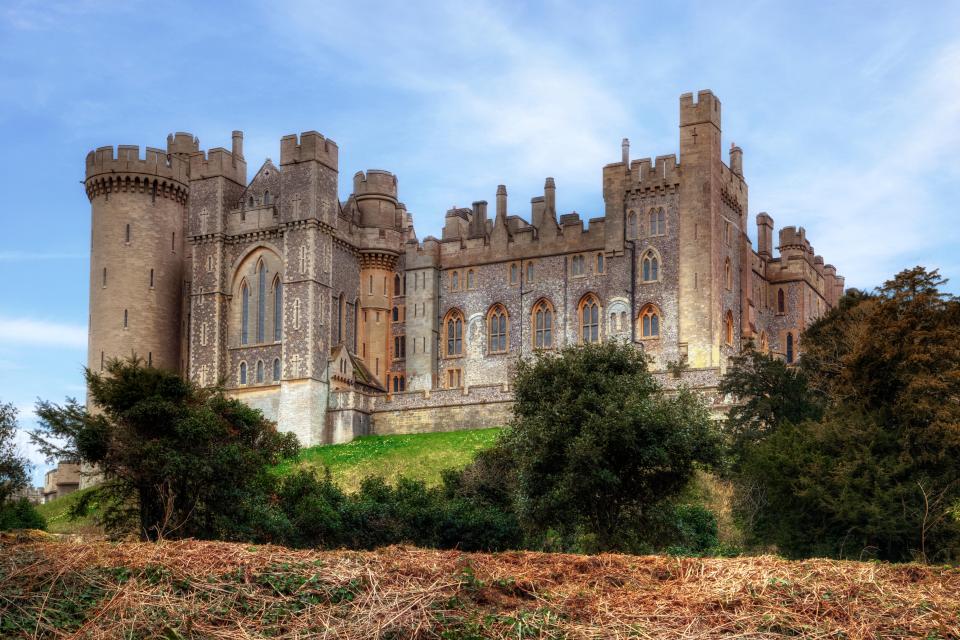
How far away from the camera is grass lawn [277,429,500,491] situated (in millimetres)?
47281

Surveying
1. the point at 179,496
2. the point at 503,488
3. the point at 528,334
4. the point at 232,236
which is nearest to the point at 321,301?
the point at 232,236

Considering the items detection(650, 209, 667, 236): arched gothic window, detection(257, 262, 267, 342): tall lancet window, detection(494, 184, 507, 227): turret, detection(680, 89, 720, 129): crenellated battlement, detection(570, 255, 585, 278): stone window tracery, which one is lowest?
detection(257, 262, 267, 342): tall lancet window

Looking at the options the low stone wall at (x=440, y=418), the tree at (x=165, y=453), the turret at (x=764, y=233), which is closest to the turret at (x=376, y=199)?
the low stone wall at (x=440, y=418)

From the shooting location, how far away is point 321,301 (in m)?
59.8

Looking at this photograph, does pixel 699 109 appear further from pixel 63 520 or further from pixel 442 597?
pixel 442 597

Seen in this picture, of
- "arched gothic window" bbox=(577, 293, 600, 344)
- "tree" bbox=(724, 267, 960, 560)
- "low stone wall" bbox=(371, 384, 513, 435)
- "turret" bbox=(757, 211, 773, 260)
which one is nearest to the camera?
"tree" bbox=(724, 267, 960, 560)

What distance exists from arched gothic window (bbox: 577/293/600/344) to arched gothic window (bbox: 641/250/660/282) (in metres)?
2.92

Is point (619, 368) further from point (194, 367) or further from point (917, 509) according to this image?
point (194, 367)

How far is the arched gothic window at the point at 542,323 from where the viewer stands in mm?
61375

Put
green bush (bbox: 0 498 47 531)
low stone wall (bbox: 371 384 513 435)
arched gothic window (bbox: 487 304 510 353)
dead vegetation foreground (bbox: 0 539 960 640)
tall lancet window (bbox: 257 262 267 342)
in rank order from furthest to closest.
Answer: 1. arched gothic window (bbox: 487 304 510 353)
2. tall lancet window (bbox: 257 262 267 342)
3. low stone wall (bbox: 371 384 513 435)
4. green bush (bbox: 0 498 47 531)
5. dead vegetation foreground (bbox: 0 539 960 640)

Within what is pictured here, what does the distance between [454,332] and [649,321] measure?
35.1 feet

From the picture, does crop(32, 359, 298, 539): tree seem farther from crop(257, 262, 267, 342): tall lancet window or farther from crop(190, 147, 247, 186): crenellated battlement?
crop(190, 147, 247, 186): crenellated battlement

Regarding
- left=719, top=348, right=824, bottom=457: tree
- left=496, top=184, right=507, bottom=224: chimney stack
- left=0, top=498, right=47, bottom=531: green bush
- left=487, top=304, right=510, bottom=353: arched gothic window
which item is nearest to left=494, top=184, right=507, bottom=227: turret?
left=496, top=184, right=507, bottom=224: chimney stack

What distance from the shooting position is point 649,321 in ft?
191
